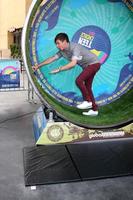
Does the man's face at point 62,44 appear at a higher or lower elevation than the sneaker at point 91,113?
higher

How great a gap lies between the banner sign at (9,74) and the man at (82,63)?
215 inches

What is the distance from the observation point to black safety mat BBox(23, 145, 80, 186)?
206 inches

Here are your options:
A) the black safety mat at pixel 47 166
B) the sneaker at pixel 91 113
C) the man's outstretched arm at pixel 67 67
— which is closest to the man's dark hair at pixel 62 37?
the man's outstretched arm at pixel 67 67

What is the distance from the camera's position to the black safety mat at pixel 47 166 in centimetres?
523

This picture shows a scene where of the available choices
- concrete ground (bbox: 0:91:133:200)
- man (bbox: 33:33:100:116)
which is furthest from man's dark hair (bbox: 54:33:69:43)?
concrete ground (bbox: 0:91:133:200)

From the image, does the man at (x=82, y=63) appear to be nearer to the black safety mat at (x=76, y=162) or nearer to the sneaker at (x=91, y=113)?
the sneaker at (x=91, y=113)

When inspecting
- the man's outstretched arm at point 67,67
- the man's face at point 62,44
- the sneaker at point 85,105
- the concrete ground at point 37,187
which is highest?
the man's face at point 62,44

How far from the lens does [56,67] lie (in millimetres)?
5793

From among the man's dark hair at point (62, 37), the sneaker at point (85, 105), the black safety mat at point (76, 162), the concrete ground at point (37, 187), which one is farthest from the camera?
the sneaker at point (85, 105)

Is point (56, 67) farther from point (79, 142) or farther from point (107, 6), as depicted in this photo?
point (79, 142)

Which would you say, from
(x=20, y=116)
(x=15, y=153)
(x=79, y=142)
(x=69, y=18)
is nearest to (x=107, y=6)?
(x=69, y=18)

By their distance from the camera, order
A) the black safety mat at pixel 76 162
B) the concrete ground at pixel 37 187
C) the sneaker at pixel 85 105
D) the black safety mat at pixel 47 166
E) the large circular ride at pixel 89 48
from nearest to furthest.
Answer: the concrete ground at pixel 37 187, the black safety mat at pixel 47 166, the black safety mat at pixel 76 162, the large circular ride at pixel 89 48, the sneaker at pixel 85 105

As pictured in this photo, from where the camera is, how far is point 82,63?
575 cm

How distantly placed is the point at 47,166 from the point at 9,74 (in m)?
5.96
